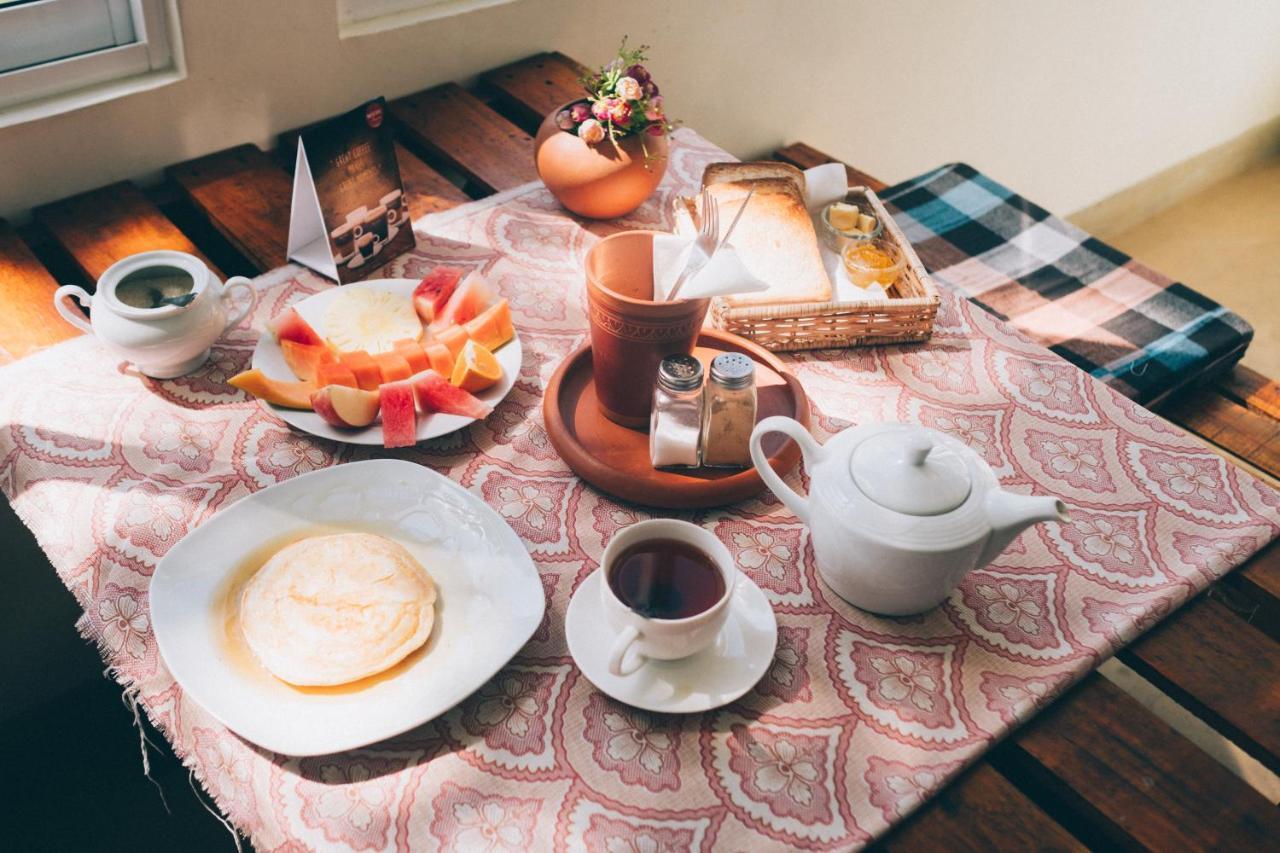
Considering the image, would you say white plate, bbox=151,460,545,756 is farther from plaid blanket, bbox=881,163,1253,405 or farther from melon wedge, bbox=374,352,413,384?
plaid blanket, bbox=881,163,1253,405

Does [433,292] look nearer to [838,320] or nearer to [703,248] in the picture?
[703,248]

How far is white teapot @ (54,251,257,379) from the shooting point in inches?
44.8

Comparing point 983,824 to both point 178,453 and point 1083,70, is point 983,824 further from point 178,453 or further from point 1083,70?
point 1083,70

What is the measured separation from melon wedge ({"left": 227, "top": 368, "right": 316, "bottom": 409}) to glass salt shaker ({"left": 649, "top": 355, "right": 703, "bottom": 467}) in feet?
1.29

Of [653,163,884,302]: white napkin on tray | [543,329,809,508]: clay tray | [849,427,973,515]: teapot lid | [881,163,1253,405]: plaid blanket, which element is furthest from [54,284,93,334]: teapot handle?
[881,163,1253,405]: plaid blanket

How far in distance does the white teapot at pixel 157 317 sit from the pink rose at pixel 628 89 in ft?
1.84

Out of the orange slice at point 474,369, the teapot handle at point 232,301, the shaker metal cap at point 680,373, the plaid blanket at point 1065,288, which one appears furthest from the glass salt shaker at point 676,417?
the plaid blanket at point 1065,288

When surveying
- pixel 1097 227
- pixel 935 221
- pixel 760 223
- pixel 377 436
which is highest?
pixel 760 223

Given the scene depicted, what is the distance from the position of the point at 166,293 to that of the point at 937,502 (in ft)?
2.86

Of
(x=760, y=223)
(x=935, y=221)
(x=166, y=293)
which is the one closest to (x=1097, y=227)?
(x=935, y=221)

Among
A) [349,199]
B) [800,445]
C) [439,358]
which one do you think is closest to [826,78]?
[349,199]

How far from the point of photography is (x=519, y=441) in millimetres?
1157

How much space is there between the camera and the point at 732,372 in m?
1.00

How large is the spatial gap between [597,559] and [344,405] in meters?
0.32
